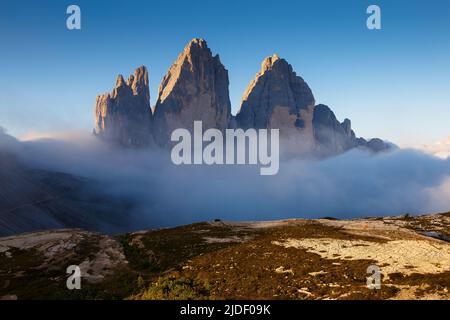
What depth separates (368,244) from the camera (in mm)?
49781

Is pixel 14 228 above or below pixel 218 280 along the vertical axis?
below

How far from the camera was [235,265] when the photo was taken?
4066 centimetres

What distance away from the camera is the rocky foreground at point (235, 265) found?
1227 inches

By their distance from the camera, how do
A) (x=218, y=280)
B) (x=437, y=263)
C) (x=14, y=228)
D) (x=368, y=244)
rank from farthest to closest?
1. (x=14, y=228)
2. (x=368, y=244)
3. (x=437, y=263)
4. (x=218, y=280)

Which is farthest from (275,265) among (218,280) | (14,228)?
(14,228)

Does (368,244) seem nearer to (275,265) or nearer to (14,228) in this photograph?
(275,265)

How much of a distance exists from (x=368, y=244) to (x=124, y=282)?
31.0 meters

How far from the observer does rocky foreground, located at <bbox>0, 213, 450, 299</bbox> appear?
31.2 m

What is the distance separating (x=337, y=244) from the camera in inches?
1977
